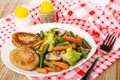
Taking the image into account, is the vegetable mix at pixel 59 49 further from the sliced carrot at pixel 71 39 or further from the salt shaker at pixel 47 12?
the salt shaker at pixel 47 12

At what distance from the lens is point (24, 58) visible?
107 cm

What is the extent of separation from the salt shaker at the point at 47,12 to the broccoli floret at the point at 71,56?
0.30 meters

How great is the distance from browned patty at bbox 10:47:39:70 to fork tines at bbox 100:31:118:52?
12.7 inches

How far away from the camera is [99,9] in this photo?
1.37 m

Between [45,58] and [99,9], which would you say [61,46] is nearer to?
[45,58]

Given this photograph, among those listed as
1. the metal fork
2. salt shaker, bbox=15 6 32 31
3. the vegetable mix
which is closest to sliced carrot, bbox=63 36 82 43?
the vegetable mix

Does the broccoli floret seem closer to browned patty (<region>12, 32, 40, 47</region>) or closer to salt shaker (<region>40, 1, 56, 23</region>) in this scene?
browned patty (<region>12, 32, 40, 47</region>)

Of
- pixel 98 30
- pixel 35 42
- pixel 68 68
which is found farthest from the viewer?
pixel 98 30

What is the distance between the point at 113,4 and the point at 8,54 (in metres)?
0.60

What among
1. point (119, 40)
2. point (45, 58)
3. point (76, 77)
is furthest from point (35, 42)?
point (119, 40)

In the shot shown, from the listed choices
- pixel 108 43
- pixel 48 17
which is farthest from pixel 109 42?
pixel 48 17

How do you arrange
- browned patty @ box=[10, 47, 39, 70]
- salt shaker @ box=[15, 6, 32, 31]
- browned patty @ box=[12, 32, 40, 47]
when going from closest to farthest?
browned patty @ box=[10, 47, 39, 70], browned patty @ box=[12, 32, 40, 47], salt shaker @ box=[15, 6, 32, 31]

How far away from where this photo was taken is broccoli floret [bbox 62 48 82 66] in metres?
1.08

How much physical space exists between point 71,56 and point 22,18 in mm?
371
